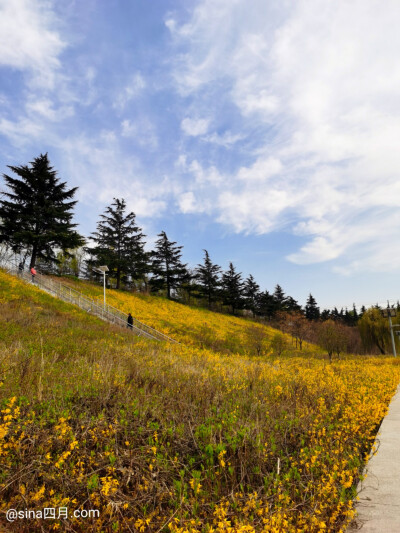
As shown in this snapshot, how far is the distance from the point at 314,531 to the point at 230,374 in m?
5.25

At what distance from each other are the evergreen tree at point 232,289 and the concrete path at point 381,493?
4739 cm

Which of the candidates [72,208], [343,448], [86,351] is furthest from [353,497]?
[72,208]

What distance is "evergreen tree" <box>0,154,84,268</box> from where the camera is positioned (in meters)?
26.9

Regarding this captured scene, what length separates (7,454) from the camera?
3.42 meters

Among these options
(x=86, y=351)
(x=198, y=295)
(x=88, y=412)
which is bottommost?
(x=88, y=412)

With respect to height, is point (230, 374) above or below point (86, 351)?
below

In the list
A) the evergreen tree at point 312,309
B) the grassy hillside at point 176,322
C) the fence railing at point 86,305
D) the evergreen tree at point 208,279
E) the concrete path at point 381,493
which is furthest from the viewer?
the evergreen tree at point 312,309

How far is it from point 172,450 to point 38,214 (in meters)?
30.4

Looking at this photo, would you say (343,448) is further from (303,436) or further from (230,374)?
(230,374)

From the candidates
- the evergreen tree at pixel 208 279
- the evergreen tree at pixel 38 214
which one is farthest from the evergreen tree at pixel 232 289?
the evergreen tree at pixel 38 214

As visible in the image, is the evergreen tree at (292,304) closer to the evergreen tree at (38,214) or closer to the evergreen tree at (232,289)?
the evergreen tree at (232,289)

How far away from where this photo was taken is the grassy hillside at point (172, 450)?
2877mm

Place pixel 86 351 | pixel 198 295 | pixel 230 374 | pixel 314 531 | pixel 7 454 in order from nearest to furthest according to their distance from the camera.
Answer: pixel 314 531 < pixel 7 454 < pixel 230 374 < pixel 86 351 < pixel 198 295

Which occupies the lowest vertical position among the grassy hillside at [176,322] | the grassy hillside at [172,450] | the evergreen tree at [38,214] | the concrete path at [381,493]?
the concrete path at [381,493]
